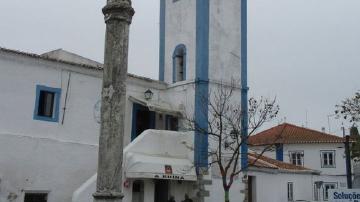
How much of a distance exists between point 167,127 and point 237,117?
292 centimetres

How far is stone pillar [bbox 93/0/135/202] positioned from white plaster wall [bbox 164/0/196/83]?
11.7 m

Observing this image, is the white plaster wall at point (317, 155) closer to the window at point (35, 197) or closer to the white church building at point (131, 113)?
the white church building at point (131, 113)

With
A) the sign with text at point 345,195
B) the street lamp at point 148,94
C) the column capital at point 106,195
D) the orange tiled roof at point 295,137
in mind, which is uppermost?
the orange tiled roof at point 295,137

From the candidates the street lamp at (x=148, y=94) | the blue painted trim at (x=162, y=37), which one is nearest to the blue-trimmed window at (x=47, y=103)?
the street lamp at (x=148, y=94)

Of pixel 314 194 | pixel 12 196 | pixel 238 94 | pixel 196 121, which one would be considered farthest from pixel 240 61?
pixel 314 194

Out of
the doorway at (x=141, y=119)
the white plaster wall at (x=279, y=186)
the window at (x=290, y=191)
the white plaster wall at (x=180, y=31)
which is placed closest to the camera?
the doorway at (x=141, y=119)

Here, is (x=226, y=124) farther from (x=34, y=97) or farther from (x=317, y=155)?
(x=317, y=155)

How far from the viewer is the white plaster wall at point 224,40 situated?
69.3 ft

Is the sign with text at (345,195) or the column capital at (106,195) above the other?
the sign with text at (345,195)

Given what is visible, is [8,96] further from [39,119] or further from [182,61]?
[182,61]

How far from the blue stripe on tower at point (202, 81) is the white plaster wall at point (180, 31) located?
32cm

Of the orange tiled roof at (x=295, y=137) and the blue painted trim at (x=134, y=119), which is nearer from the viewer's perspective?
the blue painted trim at (x=134, y=119)

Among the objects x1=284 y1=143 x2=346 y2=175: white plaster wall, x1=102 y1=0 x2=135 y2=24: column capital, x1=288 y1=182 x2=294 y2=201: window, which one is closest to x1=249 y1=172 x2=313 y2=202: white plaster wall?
x1=288 y1=182 x2=294 y2=201: window

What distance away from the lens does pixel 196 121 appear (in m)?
20.1
